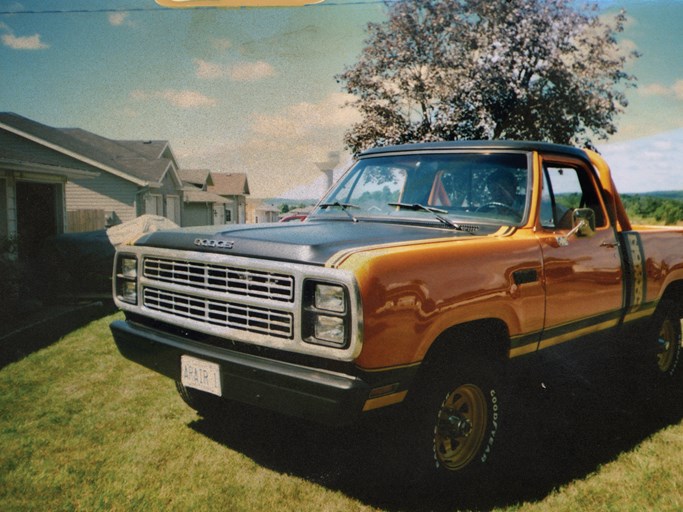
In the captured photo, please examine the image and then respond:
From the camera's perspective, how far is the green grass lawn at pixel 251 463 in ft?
10.3

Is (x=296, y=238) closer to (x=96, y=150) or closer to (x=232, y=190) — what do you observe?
(x=96, y=150)

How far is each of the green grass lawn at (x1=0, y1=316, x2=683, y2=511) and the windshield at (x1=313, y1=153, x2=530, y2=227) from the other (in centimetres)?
150

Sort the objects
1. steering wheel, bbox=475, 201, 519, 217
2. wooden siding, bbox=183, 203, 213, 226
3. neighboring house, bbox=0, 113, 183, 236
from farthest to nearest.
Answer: wooden siding, bbox=183, 203, 213, 226 < neighboring house, bbox=0, 113, 183, 236 < steering wheel, bbox=475, 201, 519, 217

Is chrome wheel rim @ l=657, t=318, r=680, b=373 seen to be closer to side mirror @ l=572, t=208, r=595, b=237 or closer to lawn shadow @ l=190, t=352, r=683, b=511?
lawn shadow @ l=190, t=352, r=683, b=511

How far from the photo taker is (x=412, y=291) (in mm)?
2699

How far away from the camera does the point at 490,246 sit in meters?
3.15

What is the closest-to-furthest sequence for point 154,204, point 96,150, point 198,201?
1. point 96,150
2. point 154,204
3. point 198,201

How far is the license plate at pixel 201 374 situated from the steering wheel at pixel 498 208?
6.31ft

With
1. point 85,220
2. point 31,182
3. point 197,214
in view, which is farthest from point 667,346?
point 197,214

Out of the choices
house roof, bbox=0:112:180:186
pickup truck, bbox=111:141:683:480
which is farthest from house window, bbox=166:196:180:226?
pickup truck, bbox=111:141:683:480

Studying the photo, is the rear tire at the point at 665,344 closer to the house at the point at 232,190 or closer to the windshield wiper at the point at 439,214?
the windshield wiper at the point at 439,214

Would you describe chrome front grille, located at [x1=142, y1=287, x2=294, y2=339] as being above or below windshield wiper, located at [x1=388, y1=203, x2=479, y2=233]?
below

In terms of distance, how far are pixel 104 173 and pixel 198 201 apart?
570 inches

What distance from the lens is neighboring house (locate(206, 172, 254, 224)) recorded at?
53.2 m
